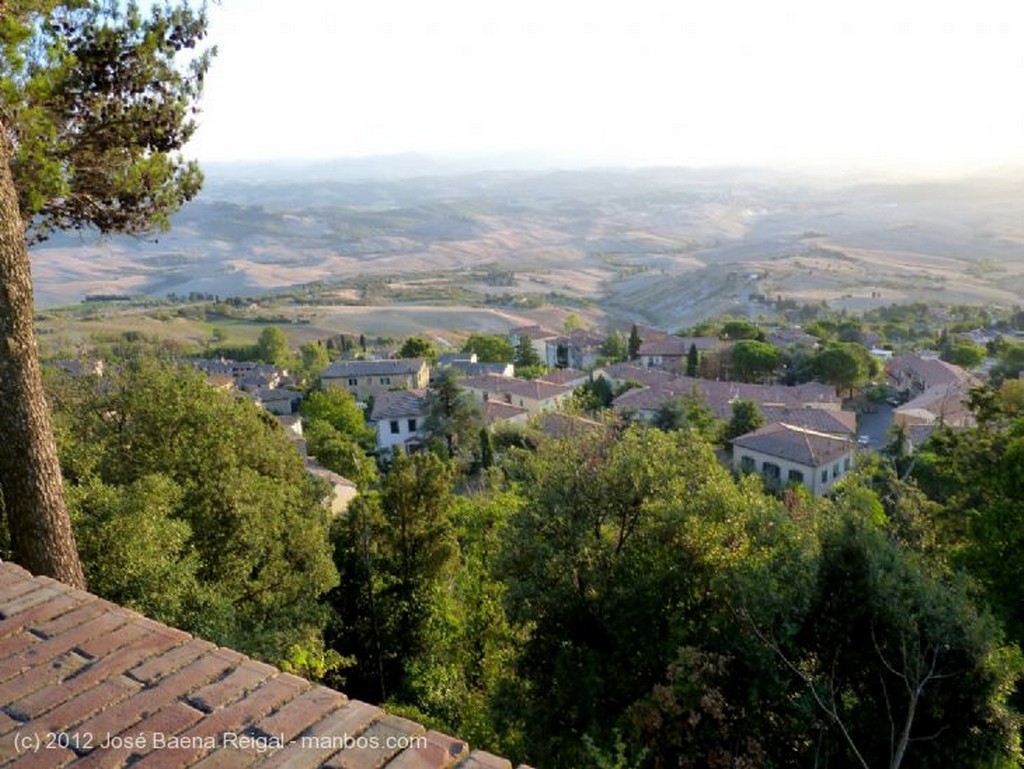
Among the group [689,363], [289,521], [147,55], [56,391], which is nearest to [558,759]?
[289,521]

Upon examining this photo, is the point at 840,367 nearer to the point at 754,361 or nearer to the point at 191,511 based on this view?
the point at 754,361

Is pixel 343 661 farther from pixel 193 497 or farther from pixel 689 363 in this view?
pixel 689 363

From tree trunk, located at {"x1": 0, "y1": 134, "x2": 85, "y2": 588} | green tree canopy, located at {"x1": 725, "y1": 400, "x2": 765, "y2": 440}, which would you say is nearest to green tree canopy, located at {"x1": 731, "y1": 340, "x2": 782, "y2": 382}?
green tree canopy, located at {"x1": 725, "y1": 400, "x2": 765, "y2": 440}

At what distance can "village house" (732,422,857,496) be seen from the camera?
31.6 m

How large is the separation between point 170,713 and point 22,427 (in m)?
4.64

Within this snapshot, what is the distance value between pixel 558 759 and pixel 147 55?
956 centimetres

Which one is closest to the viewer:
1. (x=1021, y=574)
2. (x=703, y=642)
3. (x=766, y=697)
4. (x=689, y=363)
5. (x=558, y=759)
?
(x=766, y=697)

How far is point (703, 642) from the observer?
8.89 m

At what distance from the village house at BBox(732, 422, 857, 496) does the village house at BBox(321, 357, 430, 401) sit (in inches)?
1050

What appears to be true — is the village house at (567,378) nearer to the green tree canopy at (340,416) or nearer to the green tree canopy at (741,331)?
the green tree canopy at (340,416)

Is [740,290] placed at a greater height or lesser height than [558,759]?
lesser

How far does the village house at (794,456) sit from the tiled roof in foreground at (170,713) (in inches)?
1174

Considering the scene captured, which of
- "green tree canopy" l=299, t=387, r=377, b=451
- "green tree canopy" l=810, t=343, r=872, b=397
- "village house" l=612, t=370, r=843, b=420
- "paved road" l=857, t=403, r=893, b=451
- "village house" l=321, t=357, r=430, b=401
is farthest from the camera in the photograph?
"village house" l=321, t=357, r=430, b=401

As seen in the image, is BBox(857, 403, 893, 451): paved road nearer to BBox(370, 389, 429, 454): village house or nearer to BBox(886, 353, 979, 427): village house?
BBox(886, 353, 979, 427): village house
